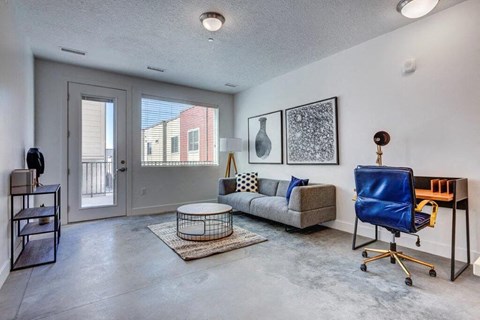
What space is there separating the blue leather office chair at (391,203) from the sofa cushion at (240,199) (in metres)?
2.04

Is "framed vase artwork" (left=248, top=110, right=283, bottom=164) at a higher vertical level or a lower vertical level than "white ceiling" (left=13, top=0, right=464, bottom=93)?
lower

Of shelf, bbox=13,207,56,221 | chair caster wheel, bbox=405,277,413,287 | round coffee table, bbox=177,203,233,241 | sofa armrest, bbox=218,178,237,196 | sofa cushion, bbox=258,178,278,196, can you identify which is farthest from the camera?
sofa armrest, bbox=218,178,237,196

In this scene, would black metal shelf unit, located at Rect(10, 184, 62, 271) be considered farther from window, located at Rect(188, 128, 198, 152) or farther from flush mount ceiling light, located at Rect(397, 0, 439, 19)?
flush mount ceiling light, located at Rect(397, 0, 439, 19)

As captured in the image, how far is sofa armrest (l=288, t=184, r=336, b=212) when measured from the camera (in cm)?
329

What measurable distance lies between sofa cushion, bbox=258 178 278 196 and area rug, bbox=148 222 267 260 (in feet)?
3.93

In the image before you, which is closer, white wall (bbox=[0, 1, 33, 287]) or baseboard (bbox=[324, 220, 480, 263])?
white wall (bbox=[0, 1, 33, 287])

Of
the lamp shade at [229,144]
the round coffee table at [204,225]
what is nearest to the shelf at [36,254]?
the round coffee table at [204,225]

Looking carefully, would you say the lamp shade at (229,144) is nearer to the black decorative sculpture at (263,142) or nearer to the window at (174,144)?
the black decorative sculpture at (263,142)

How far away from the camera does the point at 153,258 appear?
8.50 ft

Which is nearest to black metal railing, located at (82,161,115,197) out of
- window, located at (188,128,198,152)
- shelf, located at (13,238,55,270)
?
shelf, located at (13,238,55,270)

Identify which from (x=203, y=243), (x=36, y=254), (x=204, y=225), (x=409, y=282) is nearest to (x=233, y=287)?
(x=203, y=243)

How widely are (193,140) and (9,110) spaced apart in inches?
129

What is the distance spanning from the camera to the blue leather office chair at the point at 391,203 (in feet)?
6.61

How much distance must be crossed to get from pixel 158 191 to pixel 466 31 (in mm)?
4927
